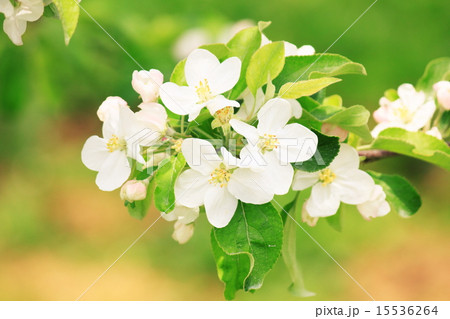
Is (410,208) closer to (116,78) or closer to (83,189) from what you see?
(116,78)

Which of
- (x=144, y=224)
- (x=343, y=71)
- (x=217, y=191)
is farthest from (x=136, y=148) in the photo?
(x=144, y=224)

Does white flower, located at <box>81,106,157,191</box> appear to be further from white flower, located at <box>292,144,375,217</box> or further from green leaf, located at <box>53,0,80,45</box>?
white flower, located at <box>292,144,375,217</box>

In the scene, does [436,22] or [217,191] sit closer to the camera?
[217,191]

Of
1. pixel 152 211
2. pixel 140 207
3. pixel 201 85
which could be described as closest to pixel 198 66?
pixel 201 85

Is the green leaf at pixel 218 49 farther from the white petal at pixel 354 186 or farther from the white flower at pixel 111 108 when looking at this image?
the white petal at pixel 354 186

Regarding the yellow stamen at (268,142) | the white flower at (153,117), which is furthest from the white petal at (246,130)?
the white flower at (153,117)

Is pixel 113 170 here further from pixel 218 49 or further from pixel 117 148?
pixel 218 49
